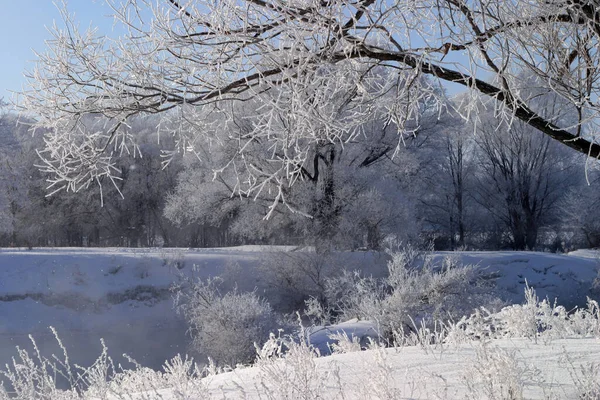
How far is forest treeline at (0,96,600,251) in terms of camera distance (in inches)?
858

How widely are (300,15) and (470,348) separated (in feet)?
8.96

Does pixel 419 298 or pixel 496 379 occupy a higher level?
pixel 496 379

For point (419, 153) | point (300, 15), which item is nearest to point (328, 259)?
point (419, 153)

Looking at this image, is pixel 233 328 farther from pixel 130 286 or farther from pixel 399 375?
pixel 399 375

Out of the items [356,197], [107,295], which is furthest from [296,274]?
[107,295]

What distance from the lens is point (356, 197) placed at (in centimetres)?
2184

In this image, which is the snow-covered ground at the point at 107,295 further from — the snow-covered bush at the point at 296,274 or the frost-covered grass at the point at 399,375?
the frost-covered grass at the point at 399,375

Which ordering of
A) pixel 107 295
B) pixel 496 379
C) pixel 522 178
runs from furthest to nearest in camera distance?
pixel 522 178
pixel 107 295
pixel 496 379

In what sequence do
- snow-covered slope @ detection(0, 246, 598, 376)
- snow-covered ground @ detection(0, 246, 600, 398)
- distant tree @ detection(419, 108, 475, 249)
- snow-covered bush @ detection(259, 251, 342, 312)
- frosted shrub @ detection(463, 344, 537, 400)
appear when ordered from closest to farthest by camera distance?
frosted shrub @ detection(463, 344, 537, 400), snow-covered ground @ detection(0, 246, 600, 398), snow-covered slope @ detection(0, 246, 598, 376), snow-covered bush @ detection(259, 251, 342, 312), distant tree @ detection(419, 108, 475, 249)

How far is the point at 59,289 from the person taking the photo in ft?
64.1

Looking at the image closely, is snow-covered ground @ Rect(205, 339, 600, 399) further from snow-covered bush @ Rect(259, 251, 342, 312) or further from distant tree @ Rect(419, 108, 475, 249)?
distant tree @ Rect(419, 108, 475, 249)

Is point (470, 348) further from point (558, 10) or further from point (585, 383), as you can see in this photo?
point (558, 10)

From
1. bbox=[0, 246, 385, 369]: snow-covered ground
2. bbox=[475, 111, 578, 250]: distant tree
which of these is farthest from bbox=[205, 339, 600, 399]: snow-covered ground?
bbox=[475, 111, 578, 250]: distant tree

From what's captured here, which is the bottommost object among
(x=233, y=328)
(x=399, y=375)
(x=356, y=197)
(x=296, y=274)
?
(x=233, y=328)
